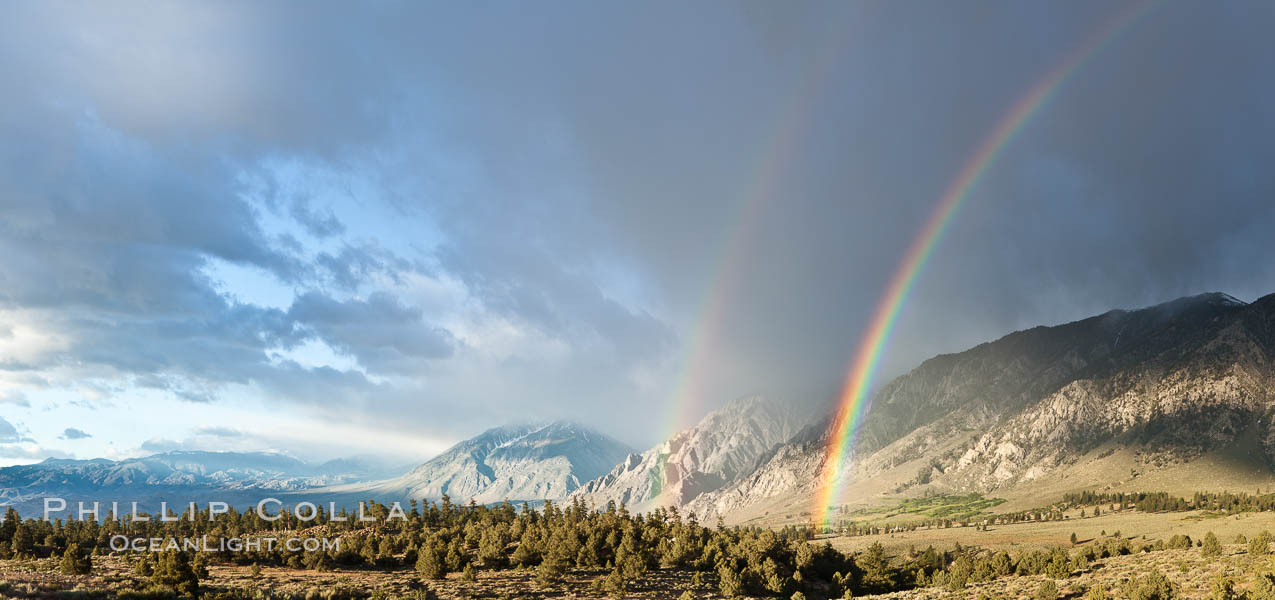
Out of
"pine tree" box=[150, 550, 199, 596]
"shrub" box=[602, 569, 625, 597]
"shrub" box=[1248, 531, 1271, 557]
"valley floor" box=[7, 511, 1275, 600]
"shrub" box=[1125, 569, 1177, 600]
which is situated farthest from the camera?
"shrub" box=[602, 569, 625, 597]

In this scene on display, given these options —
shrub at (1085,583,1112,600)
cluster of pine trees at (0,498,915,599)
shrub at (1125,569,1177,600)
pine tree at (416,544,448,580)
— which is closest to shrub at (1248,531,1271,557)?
shrub at (1085,583,1112,600)

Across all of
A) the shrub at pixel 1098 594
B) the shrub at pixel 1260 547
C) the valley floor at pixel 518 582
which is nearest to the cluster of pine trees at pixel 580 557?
the valley floor at pixel 518 582

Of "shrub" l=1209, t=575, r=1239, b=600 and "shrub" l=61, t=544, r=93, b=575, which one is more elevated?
"shrub" l=61, t=544, r=93, b=575

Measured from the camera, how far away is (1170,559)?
237 ft

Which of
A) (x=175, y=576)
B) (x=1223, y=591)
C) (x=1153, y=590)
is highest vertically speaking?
(x=175, y=576)

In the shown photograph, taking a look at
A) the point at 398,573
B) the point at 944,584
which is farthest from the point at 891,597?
the point at 398,573

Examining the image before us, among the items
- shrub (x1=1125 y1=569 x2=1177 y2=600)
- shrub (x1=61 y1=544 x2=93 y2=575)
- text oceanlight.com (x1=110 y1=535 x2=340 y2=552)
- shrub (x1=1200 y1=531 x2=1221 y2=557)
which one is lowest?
shrub (x1=1200 y1=531 x2=1221 y2=557)

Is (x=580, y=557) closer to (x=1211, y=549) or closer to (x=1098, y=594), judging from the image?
(x=1098, y=594)

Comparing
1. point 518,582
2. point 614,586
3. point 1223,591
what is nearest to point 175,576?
point 518,582

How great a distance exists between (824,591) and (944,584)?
16.4 meters

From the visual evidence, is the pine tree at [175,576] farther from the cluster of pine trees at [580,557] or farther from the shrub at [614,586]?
the shrub at [614,586]

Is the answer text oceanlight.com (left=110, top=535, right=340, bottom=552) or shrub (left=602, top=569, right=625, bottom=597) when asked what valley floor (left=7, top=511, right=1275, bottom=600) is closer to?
shrub (left=602, top=569, right=625, bottom=597)

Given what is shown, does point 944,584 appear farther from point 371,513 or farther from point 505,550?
point 371,513

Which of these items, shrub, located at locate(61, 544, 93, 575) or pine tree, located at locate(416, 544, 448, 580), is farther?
pine tree, located at locate(416, 544, 448, 580)
